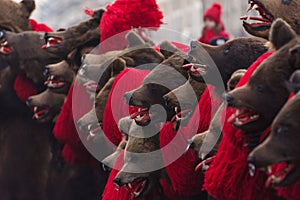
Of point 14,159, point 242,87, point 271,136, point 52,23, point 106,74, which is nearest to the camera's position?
point 271,136

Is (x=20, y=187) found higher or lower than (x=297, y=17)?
lower

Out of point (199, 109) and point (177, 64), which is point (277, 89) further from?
point (177, 64)

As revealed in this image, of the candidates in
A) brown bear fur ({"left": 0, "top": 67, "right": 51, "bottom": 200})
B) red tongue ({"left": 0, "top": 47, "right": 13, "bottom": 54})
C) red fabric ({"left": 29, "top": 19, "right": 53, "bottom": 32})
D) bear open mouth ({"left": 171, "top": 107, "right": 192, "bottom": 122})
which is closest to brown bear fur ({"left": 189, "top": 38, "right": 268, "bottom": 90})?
bear open mouth ({"left": 171, "top": 107, "right": 192, "bottom": 122})

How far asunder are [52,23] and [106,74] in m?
3.81

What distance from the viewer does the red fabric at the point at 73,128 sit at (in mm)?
5090

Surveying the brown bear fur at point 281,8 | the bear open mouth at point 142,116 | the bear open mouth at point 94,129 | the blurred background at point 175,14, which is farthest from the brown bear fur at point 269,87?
the blurred background at point 175,14

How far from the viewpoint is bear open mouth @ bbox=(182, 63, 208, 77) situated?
3746 millimetres

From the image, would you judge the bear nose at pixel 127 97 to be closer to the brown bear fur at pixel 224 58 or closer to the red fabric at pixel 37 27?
the brown bear fur at pixel 224 58

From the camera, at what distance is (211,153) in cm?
Result: 362

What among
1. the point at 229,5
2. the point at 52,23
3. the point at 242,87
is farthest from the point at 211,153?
the point at 229,5

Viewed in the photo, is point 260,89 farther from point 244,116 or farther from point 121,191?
point 121,191

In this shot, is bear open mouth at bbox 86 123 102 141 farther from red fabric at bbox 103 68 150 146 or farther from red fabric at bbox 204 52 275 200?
red fabric at bbox 204 52 275 200

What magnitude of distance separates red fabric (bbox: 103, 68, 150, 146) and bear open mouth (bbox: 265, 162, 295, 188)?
4.65 feet

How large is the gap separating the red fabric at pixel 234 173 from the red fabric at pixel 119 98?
1017mm
